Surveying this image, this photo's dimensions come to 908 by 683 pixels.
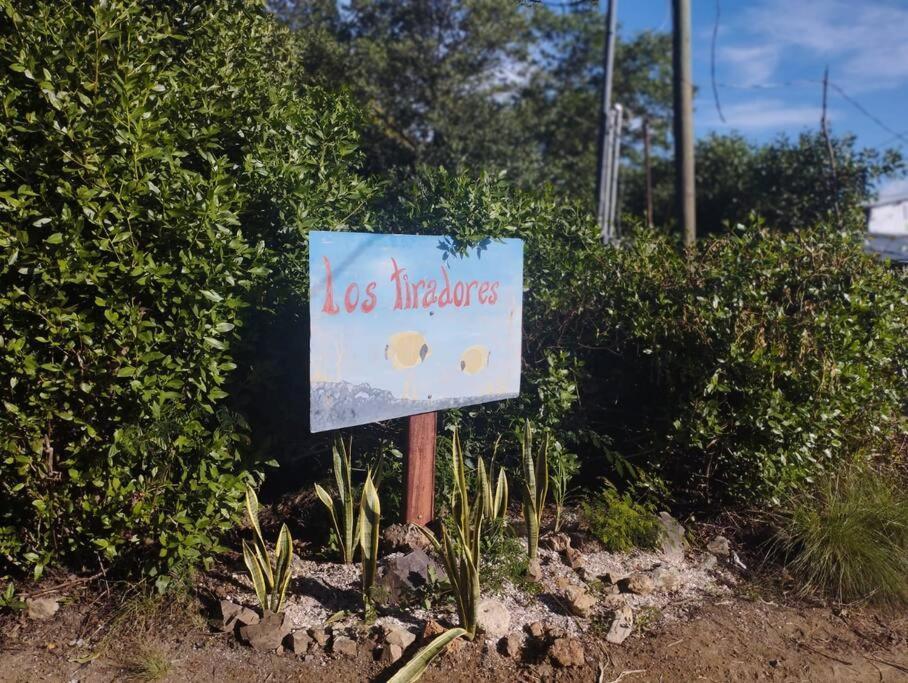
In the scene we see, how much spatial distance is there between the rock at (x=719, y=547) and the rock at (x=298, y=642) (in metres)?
2.35

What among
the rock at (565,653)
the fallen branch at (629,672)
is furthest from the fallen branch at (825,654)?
the rock at (565,653)

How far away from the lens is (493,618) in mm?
3639

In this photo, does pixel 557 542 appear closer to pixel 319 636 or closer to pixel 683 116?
pixel 319 636

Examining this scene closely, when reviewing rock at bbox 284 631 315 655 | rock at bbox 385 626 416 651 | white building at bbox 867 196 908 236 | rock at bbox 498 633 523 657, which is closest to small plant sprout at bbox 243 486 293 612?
rock at bbox 284 631 315 655

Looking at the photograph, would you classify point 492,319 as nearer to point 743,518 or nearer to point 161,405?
point 161,405

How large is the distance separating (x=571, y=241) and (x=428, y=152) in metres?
10.4

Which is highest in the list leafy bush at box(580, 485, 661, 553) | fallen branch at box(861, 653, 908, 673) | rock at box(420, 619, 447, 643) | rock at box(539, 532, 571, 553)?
leafy bush at box(580, 485, 661, 553)

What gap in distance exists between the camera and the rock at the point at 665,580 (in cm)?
414

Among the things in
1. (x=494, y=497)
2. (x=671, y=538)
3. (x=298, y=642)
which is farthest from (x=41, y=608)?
(x=671, y=538)

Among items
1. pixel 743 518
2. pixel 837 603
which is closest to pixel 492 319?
pixel 743 518

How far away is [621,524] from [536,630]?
101cm

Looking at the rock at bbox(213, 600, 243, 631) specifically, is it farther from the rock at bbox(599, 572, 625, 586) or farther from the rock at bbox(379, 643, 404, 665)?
the rock at bbox(599, 572, 625, 586)

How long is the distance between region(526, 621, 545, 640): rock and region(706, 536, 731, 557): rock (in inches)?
55.8

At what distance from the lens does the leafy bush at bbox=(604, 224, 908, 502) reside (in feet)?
15.1
